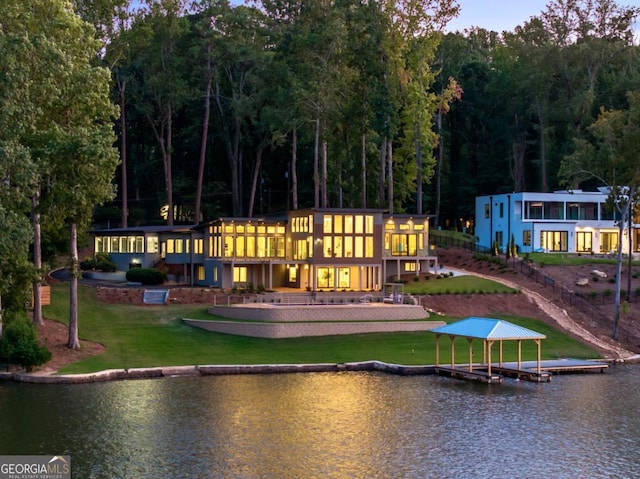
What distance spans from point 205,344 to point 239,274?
17118mm

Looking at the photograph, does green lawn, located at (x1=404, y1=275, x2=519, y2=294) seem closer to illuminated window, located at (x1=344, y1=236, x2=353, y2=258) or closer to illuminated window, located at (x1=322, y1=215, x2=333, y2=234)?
illuminated window, located at (x1=344, y1=236, x2=353, y2=258)

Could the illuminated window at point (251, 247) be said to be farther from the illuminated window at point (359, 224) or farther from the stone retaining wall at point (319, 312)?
the stone retaining wall at point (319, 312)

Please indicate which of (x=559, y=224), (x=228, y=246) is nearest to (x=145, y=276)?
(x=228, y=246)

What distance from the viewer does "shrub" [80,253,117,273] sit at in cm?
7306

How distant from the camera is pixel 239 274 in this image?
225ft

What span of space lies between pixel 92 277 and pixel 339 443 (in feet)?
150

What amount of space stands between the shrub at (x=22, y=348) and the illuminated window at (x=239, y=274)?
24.4 m

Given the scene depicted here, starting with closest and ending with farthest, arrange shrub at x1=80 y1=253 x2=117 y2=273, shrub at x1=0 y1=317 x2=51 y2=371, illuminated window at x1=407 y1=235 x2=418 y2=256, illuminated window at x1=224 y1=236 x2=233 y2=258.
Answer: shrub at x1=0 y1=317 x2=51 y2=371 < illuminated window at x1=224 y1=236 x2=233 y2=258 < illuminated window at x1=407 y1=235 x2=418 y2=256 < shrub at x1=80 y1=253 x2=117 y2=273

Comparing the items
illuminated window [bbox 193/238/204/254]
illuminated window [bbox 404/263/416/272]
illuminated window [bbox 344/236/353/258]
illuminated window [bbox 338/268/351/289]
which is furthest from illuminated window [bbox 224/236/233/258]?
illuminated window [bbox 404/263/416/272]

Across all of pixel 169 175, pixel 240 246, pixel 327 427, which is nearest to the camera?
pixel 327 427

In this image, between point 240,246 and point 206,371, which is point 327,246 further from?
point 206,371

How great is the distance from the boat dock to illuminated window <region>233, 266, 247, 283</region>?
24.4 m

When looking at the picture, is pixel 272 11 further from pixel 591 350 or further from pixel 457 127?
pixel 591 350

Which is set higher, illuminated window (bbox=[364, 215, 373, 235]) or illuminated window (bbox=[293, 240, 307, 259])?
illuminated window (bbox=[364, 215, 373, 235])
